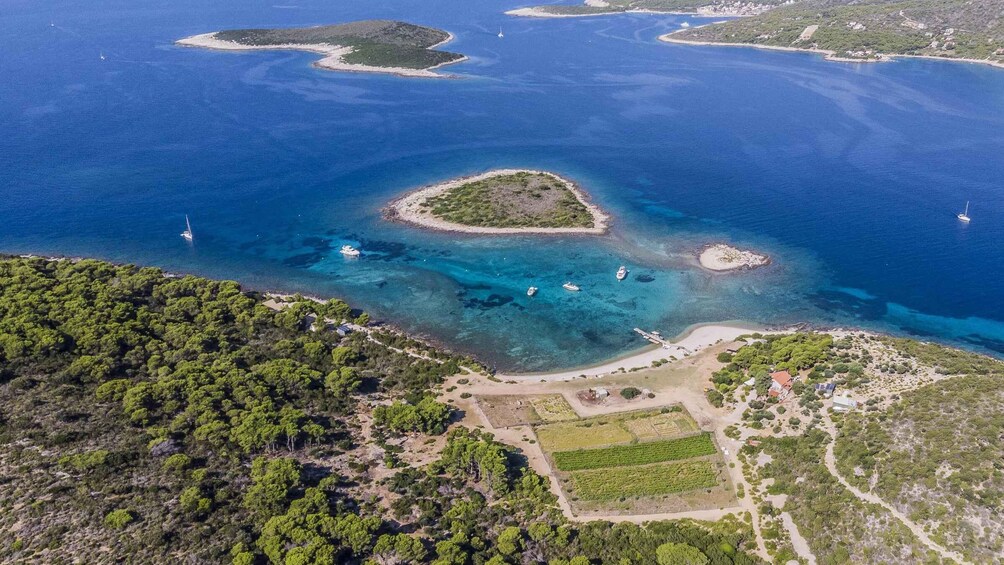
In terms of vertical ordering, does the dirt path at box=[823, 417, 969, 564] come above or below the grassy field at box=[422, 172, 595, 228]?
below

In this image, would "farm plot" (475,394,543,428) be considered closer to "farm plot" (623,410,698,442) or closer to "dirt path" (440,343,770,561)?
"dirt path" (440,343,770,561)

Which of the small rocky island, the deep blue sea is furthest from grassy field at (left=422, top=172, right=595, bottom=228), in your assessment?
the small rocky island

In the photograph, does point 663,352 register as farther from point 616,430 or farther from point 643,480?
point 643,480

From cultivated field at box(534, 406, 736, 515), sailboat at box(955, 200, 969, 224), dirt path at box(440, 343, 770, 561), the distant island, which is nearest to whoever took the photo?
dirt path at box(440, 343, 770, 561)

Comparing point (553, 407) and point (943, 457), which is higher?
point (943, 457)

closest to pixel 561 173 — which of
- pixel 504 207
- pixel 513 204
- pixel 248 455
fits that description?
pixel 513 204

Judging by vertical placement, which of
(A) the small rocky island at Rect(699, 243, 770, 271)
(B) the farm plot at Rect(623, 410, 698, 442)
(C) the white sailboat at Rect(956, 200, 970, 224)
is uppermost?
(C) the white sailboat at Rect(956, 200, 970, 224)

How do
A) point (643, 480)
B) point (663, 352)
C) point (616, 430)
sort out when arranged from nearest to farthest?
1. point (643, 480)
2. point (616, 430)
3. point (663, 352)
